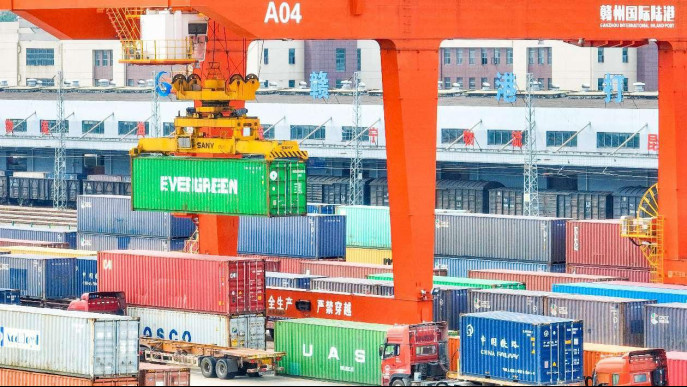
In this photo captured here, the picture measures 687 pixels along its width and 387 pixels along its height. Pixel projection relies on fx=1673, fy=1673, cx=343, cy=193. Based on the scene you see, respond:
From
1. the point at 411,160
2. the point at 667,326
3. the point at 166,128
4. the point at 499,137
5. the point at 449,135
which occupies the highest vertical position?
the point at 166,128

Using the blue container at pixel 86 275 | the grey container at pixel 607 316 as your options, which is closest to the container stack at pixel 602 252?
the grey container at pixel 607 316

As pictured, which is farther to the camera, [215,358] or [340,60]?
[340,60]

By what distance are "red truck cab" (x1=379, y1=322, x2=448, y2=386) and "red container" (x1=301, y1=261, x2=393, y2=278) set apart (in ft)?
50.4

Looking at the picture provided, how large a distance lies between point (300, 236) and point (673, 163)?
1774cm

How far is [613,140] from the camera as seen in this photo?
103 meters

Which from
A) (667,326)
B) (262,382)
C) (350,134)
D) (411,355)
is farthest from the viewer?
(350,134)

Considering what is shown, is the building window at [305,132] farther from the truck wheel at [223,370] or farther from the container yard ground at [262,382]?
the truck wheel at [223,370]

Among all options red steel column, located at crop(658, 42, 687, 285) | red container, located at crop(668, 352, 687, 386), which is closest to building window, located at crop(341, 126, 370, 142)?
red steel column, located at crop(658, 42, 687, 285)

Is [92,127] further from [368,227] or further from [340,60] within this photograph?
[368,227]

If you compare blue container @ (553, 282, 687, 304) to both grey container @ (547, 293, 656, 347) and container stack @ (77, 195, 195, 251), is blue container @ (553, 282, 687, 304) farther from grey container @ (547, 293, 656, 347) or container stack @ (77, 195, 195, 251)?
container stack @ (77, 195, 195, 251)

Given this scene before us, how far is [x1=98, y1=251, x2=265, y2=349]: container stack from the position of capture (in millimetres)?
56438

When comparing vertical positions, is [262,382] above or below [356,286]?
below

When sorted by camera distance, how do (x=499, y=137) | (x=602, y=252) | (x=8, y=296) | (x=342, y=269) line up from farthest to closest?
(x=499, y=137)
(x=342, y=269)
(x=602, y=252)
(x=8, y=296)

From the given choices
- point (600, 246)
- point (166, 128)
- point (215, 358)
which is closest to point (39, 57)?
point (166, 128)
